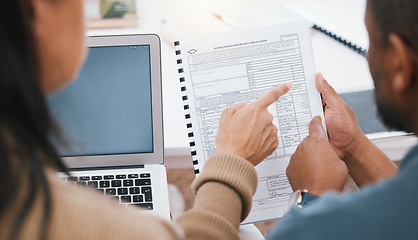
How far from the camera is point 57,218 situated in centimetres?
45

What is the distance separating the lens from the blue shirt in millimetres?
542

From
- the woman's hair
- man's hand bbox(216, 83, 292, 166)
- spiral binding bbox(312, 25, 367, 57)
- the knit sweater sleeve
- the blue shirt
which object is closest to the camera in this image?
the woman's hair

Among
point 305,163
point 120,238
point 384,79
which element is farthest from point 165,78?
point 120,238

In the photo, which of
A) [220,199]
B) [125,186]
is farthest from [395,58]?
[125,186]

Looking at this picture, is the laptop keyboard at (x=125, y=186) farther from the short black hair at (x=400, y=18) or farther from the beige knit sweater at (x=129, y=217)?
the short black hair at (x=400, y=18)

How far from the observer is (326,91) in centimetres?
95

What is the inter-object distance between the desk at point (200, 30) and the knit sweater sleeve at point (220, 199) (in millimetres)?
287

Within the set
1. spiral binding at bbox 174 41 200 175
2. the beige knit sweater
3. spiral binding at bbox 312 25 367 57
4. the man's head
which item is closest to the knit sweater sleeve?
the beige knit sweater

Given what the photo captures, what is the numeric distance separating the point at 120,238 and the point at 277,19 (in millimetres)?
924

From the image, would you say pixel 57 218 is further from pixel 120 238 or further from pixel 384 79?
pixel 384 79

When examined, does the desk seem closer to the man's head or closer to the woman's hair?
the man's head

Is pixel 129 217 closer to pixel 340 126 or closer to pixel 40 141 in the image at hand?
pixel 40 141

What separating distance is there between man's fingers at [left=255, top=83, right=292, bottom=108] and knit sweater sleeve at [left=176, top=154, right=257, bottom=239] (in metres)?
0.15

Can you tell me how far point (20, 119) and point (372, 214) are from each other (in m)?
0.37
